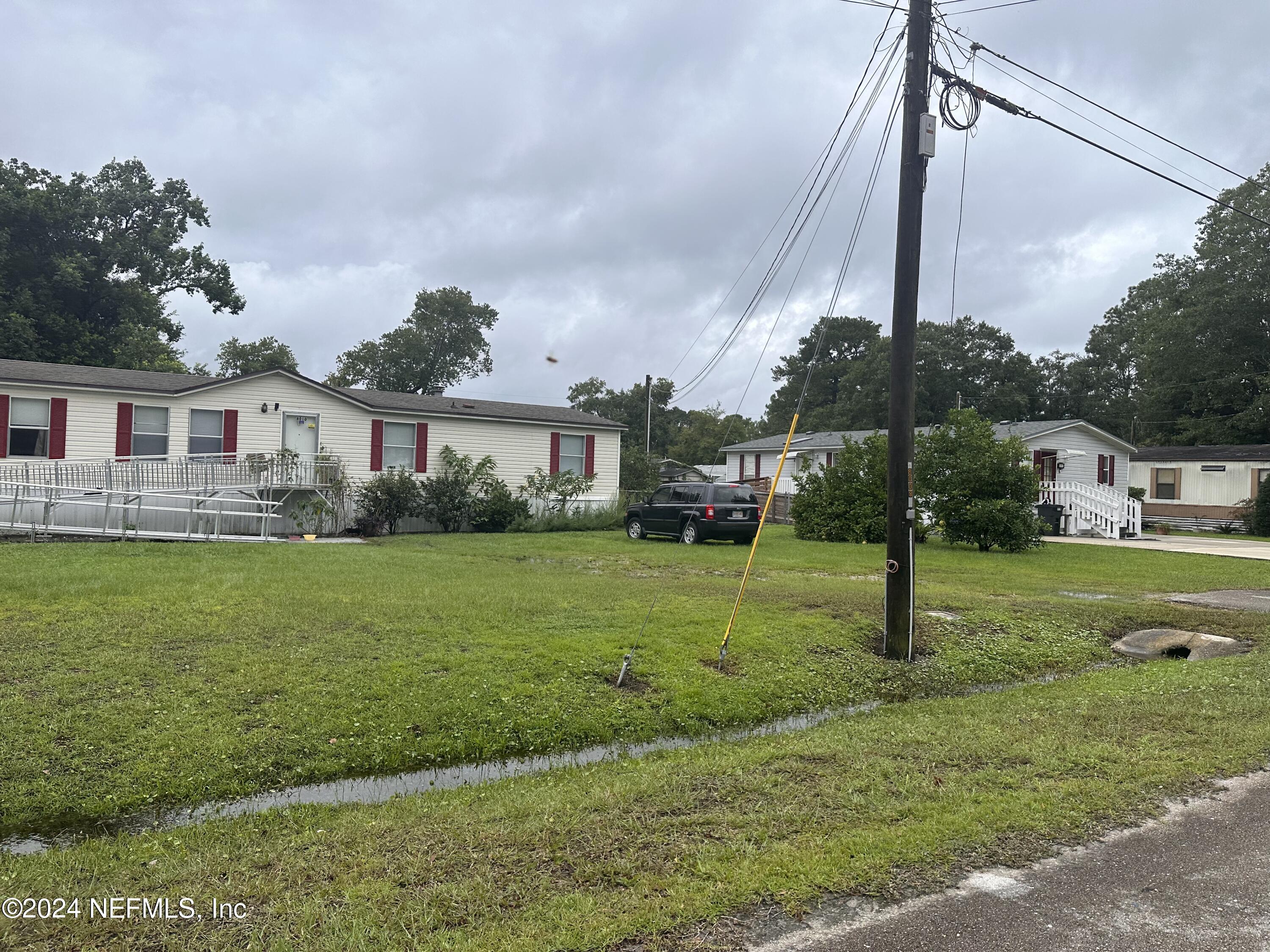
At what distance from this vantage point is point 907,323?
9.00 m

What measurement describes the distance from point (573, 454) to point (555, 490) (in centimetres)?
204

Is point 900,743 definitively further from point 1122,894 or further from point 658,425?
point 658,425

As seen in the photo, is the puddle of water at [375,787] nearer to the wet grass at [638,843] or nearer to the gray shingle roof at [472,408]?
the wet grass at [638,843]

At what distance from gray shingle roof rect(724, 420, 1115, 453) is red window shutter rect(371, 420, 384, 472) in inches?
532

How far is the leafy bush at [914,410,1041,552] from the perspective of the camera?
20.6 metres

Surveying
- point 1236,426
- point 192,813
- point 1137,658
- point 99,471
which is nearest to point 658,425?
point 1236,426

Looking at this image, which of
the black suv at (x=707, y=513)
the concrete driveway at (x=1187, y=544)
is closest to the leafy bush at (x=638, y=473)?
the black suv at (x=707, y=513)

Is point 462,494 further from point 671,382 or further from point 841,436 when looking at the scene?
point 671,382

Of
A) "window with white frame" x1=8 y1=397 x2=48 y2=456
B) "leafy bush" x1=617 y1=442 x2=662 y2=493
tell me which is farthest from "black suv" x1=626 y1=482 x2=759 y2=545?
"window with white frame" x1=8 y1=397 x2=48 y2=456

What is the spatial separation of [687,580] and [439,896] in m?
10.2

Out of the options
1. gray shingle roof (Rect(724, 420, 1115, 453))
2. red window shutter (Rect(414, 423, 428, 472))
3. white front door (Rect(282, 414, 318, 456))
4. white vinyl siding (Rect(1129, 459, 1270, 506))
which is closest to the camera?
white front door (Rect(282, 414, 318, 456))

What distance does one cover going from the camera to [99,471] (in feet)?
63.4

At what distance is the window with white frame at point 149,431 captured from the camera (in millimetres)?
20594

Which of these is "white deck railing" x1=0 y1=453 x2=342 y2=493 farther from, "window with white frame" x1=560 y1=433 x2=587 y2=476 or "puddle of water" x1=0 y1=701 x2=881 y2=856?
"puddle of water" x1=0 y1=701 x2=881 y2=856
